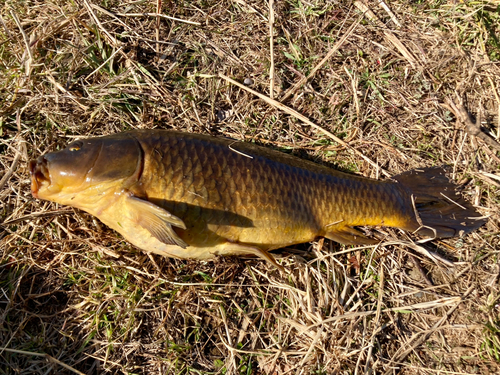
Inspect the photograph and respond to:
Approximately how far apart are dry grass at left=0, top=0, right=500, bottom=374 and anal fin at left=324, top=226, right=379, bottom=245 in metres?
0.10

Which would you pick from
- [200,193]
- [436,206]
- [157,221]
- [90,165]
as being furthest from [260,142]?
[436,206]

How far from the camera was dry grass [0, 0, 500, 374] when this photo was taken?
7.63 feet

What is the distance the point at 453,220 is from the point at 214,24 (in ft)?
8.29

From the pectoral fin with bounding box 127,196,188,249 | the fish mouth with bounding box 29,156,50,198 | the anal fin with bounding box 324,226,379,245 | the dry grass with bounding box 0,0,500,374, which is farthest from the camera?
the anal fin with bounding box 324,226,379,245

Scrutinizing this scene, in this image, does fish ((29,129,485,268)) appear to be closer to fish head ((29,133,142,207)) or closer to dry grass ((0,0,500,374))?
fish head ((29,133,142,207))

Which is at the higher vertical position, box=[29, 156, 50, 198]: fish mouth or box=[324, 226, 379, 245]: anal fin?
box=[29, 156, 50, 198]: fish mouth

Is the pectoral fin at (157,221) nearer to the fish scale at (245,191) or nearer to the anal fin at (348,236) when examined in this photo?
the fish scale at (245,191)

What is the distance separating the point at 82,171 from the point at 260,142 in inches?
54.0

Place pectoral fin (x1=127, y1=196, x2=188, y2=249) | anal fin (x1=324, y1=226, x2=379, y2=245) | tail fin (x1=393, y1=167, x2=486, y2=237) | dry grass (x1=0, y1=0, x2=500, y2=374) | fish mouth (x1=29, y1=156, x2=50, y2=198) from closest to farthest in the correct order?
1. pectoral fin (x1=127, y1=196, x2=188, y2=249)
2. fish mouth (x1=29, y1=156, x2=50, y2=198)
3. dry grass (x1=0, y1=0, x2=500, y2=374)
4. anal fin (x1=324, y1=226, x2=379, y2=245)
5. tail fin (x1=393, y1=167, x2=486, y2=237)

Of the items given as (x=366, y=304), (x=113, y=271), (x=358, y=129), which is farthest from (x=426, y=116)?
(x=113, y=271)

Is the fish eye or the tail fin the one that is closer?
the fish eye

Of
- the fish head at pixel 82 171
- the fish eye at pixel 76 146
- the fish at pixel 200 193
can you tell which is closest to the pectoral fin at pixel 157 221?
the fish at pixel 200 193

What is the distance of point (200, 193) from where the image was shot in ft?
6.86

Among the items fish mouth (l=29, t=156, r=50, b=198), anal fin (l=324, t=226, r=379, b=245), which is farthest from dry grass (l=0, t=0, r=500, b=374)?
fish mouth (l=29, t=156, r=50, b=198)
